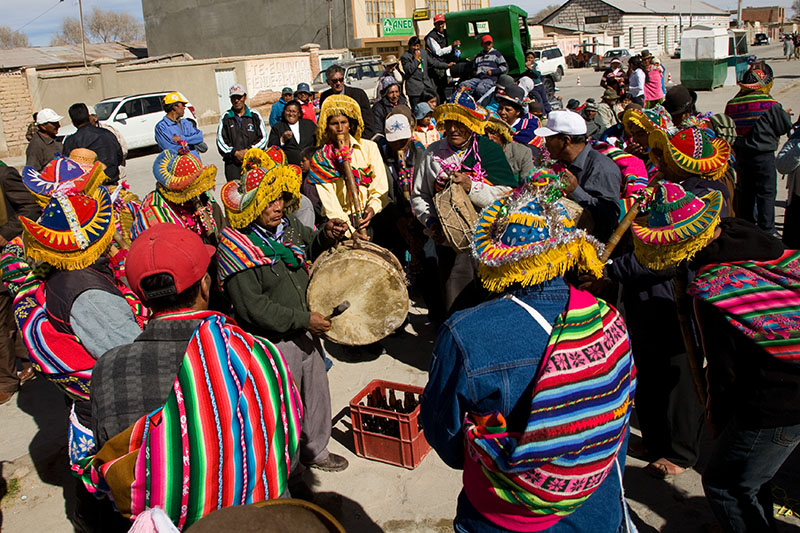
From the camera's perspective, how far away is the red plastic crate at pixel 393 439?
Answer: 4.10 metres

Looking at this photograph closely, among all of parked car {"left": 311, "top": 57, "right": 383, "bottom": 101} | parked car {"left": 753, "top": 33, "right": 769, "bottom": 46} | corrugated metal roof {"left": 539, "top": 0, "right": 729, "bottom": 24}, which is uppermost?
corrugated metal roof {"left": 539, "top": 0, "right": 729, "bottom": 24}

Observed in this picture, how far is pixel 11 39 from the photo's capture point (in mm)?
87875

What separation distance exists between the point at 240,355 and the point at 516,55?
16.9 metres

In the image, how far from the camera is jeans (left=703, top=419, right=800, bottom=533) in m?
2.73

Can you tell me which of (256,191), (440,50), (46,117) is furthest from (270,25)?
(256,191)

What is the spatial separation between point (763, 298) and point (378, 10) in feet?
138

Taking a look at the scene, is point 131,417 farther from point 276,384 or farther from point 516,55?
point 516,55

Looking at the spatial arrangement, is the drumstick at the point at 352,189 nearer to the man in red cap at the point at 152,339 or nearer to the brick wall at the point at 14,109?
the man in red cap at the point at 152,339

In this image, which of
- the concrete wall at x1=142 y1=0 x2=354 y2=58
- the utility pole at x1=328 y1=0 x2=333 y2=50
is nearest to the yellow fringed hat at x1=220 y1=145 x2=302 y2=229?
the utility pole at x1=328 y1=0 x2=333 y2=50

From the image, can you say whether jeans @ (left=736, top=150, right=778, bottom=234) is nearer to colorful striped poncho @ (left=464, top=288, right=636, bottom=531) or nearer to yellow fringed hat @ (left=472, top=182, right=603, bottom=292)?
yellow fringed hat @ (left=472, top=182, right=603, bottom=292)

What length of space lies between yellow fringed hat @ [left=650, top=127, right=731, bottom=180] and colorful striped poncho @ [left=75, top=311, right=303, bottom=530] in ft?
9.92

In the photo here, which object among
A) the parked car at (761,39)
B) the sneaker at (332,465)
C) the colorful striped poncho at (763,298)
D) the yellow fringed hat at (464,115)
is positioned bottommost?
the sneaker at (332,465)

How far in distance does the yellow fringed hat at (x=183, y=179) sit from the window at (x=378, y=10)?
38220 millimetres

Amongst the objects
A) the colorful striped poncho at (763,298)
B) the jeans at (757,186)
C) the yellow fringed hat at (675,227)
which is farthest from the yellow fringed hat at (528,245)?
the jeans at (757,186)
